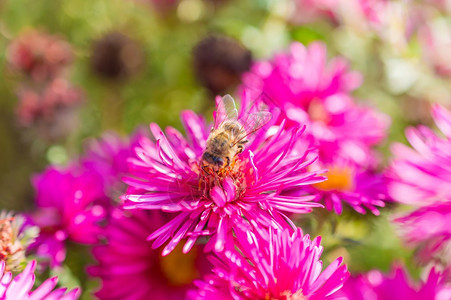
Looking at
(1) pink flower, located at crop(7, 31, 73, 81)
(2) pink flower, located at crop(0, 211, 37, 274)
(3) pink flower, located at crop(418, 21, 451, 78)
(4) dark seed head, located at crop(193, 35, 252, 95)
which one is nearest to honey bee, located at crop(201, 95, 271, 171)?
(2) pink flower, located at crop(0, 211, 37, 274)

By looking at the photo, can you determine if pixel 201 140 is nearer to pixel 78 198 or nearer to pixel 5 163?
pixel 78 198

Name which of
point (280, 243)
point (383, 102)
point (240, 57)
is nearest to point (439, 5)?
point (383, 102)

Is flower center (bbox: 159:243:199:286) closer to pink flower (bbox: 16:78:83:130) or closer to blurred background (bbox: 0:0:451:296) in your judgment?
blurred background (bbox: 0:0:451:296)

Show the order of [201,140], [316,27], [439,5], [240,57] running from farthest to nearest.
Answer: [439,5], [316,27], [240,57], [201,140]

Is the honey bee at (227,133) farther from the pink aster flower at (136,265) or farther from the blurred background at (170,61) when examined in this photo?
the blurred background at (170,61)

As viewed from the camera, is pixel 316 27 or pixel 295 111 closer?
pixel 295 111
